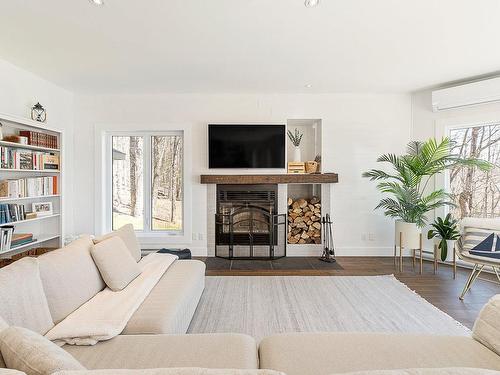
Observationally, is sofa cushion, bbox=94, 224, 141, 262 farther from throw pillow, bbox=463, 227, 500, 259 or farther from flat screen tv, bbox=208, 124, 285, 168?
throw pillow, bbox=463, 227, 500, 259

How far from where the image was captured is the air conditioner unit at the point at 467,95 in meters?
3.77

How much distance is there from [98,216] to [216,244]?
192 cm

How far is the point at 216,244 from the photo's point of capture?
4.71m

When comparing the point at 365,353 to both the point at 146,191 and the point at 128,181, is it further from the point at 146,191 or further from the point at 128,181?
the point at 128,181

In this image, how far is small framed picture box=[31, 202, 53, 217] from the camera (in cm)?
385

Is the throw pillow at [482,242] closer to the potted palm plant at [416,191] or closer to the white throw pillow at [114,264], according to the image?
the potted palm plant at [416,191]

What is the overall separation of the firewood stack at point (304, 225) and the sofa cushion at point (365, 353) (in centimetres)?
327

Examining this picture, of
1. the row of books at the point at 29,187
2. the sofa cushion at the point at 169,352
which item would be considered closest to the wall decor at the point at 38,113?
the row of books at the point at 29,187

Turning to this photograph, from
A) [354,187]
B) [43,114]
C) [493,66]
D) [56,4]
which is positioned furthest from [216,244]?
[493,66]

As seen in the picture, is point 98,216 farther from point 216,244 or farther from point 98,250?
point 98,250

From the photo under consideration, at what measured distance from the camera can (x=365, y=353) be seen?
4.44 feet

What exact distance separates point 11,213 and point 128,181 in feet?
5.47

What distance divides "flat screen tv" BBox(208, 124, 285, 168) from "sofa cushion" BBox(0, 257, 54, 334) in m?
3.23

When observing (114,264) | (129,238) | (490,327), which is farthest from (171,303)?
(490,327)
